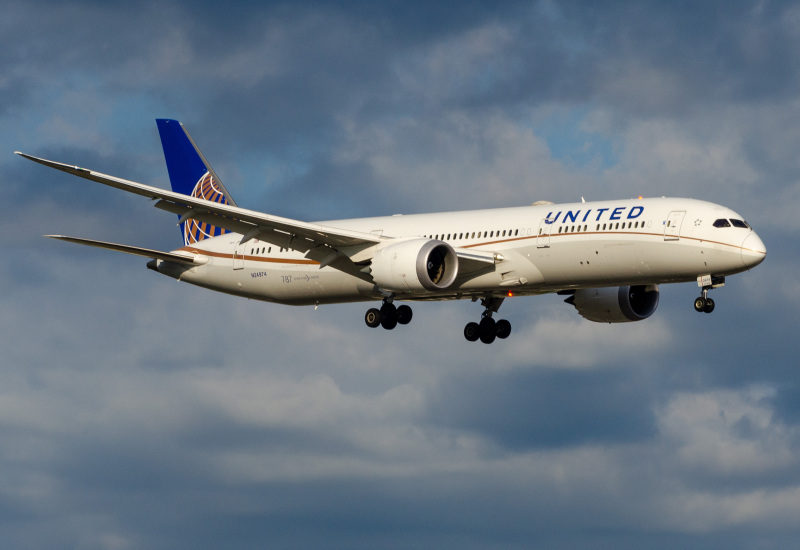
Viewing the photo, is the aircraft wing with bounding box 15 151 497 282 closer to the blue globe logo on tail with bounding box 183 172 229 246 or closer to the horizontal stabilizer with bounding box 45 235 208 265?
the horizontal stabilizer with bounding box 45 235 208 265

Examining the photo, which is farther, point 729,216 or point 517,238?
point 517,238

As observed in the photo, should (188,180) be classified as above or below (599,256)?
above

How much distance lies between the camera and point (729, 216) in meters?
50.3

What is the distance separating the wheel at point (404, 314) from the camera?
57688 millimetres

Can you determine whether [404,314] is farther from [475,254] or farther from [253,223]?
[253,223]

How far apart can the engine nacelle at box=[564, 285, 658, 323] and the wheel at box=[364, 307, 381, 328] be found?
384 inches

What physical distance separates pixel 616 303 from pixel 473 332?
659 cm

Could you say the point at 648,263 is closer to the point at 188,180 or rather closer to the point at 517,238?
the point at 517,238

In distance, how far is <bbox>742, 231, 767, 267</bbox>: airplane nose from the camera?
49.2 metres

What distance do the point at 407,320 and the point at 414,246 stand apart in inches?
222

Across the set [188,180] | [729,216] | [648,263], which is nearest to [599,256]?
[648,263]

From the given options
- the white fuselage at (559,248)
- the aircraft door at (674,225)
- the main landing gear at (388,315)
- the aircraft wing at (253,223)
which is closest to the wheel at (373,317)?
the main landing gear at (388,315)

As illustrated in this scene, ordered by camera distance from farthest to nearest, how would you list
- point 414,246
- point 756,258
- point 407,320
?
point 407,320 → point 414,246 → point 756,258

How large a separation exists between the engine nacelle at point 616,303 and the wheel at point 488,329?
12.9 feet
